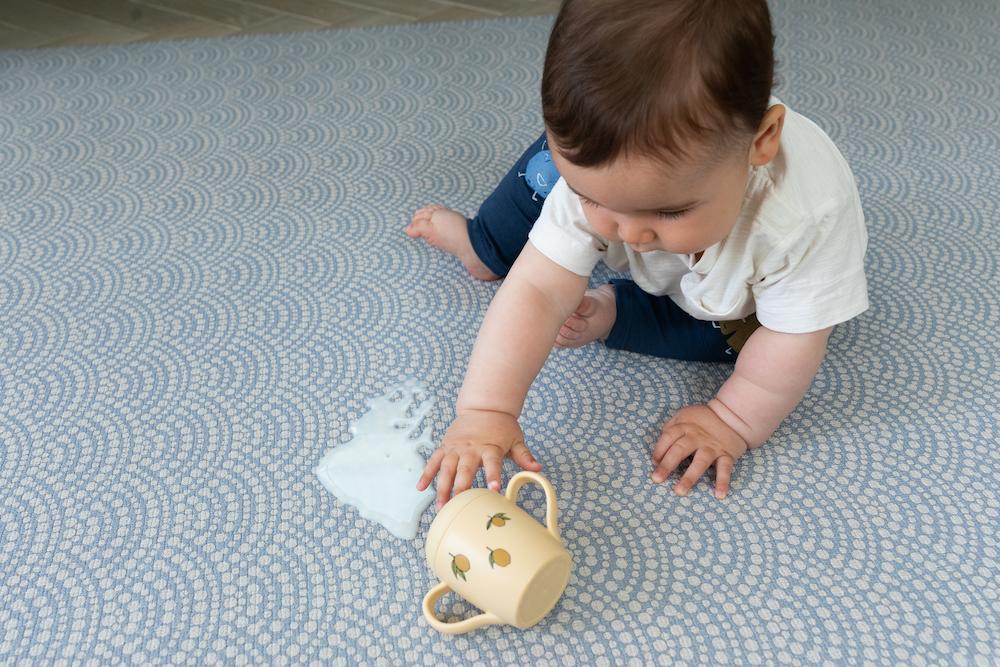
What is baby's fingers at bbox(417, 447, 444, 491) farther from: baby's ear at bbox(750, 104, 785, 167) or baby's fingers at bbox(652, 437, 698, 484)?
baby's ear at bbox(750, 104, 785, 167)

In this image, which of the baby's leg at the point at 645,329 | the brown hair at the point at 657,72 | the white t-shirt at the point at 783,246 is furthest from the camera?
the baby's leg at the point at 645,329

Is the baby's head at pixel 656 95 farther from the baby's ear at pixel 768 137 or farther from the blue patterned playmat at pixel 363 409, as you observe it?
the blue patterned playmat at pixel 363 409

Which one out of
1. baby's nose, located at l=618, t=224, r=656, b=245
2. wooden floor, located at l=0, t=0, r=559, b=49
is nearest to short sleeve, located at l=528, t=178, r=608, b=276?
baby's nose, located at l=618, t=224, r=656, b=245

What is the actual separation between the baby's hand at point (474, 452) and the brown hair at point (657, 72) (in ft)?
0.78

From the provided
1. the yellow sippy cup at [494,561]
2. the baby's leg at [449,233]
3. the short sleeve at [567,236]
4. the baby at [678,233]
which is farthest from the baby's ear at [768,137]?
the baby's leg at [449,233]

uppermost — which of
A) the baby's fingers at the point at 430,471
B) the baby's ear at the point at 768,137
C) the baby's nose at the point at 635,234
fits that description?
the baby's ear at the point at 768,137

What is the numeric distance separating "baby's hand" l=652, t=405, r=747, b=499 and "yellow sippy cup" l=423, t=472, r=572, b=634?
0.14 m

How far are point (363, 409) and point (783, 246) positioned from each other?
36 centimetres

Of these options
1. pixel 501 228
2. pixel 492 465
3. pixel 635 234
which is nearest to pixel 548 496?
pixel 492 465

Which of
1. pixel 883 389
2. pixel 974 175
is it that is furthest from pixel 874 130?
pixel 883 389

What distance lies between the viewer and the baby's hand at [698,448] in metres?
0.68

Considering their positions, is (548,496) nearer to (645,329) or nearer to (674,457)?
(674,457)

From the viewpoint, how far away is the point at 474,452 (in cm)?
66

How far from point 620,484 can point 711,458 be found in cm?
7
